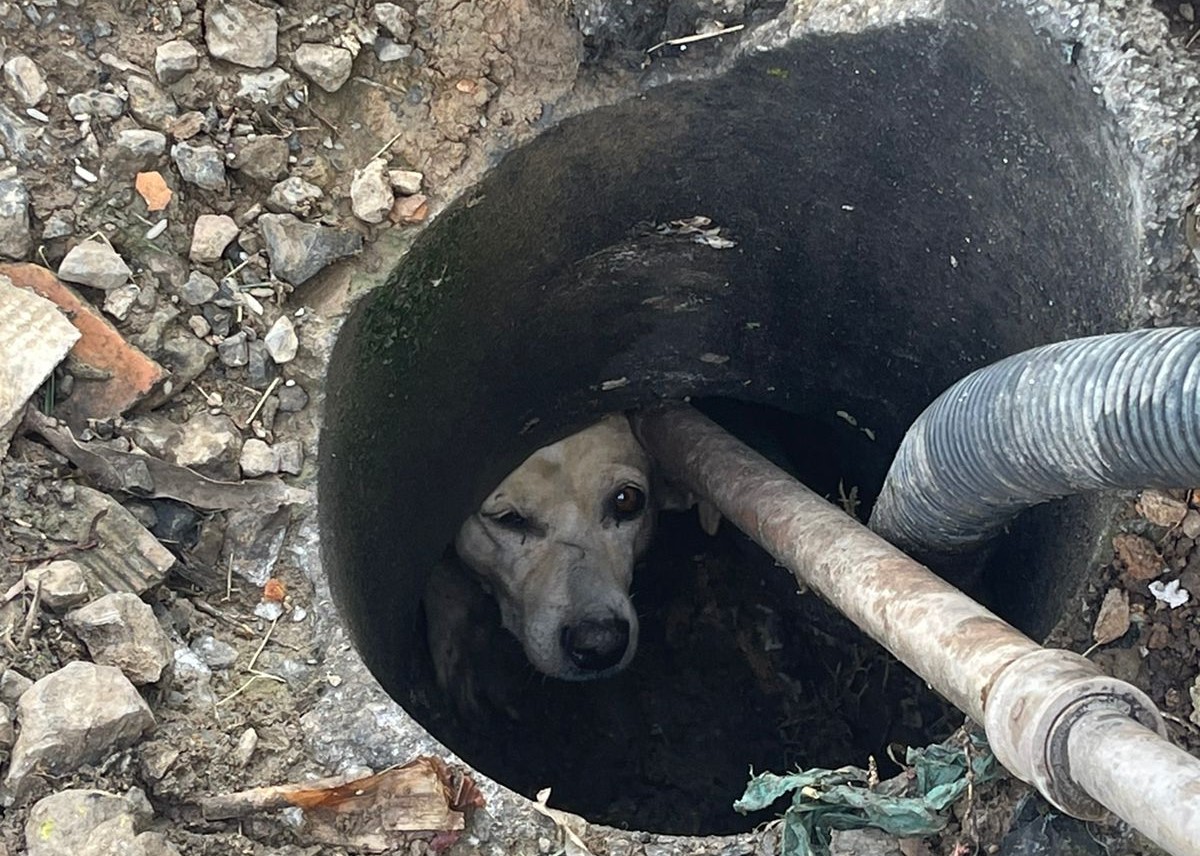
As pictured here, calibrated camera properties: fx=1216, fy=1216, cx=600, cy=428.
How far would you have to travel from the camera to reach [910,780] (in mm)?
2227

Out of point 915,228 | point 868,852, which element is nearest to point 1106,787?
point 868,852

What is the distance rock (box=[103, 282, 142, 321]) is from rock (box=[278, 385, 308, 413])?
0.34 m

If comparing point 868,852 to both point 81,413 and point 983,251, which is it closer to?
point 983,251

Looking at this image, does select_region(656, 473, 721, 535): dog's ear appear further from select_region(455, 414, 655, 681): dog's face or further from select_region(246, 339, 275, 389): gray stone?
select_region(246, 339, 275, 389): gray stone

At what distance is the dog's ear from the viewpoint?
4.11 metres

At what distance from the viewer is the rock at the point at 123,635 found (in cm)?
210

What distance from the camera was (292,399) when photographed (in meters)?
2.52

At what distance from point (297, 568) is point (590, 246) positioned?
122 cm

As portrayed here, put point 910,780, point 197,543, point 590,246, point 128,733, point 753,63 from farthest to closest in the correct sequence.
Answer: point 590,246
point 753,63
point 197,543
point 910,780
point 128,733

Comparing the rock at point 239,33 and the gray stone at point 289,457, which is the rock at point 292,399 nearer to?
the gray stone at point 289,457

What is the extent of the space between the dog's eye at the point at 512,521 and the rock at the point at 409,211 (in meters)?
1.46

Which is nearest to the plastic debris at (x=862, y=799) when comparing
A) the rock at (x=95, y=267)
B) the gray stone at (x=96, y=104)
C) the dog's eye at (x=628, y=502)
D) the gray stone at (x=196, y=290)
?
the gray stone at (x=196, y=290)

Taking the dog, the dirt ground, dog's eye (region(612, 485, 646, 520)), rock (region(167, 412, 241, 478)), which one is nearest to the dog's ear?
the dog

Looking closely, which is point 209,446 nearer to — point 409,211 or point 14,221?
point 14,221
